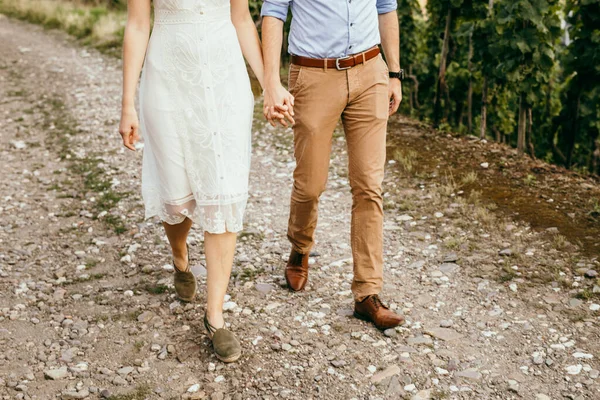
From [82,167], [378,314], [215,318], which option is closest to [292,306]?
[378,314]

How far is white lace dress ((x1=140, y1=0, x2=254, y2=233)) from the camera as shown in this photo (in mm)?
3564

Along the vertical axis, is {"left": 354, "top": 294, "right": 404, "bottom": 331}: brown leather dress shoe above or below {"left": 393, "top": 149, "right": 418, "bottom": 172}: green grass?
below

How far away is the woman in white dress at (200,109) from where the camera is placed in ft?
11.7

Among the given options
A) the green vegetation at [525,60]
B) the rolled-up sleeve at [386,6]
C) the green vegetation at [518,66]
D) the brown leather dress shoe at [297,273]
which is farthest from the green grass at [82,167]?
the green vegetation at [525,60]

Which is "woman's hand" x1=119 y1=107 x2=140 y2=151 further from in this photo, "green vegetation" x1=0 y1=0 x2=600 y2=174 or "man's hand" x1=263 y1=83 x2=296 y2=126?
"green vegetation" x1=0 y1=0 x2=600 y2=174

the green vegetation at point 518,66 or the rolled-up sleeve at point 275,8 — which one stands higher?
the rolled-up sleeve at point 275,8

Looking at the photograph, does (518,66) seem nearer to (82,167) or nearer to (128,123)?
(82,167)

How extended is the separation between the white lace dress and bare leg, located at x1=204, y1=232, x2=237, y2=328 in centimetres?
9

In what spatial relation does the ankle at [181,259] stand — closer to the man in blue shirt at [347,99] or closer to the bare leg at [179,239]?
the bare leg at [179,239]

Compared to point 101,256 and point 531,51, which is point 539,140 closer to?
point 531,51

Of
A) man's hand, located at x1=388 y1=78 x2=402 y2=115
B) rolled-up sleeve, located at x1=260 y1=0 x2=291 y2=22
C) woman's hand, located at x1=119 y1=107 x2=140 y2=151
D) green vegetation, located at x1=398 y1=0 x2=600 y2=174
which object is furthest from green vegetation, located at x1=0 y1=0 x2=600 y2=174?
woman's hand, located at x1=119 y1=107 x2=140 y2=151

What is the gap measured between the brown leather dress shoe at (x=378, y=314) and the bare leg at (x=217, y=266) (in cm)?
89

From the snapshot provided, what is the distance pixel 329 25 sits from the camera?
3949 mm

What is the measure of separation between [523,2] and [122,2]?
1690cm
